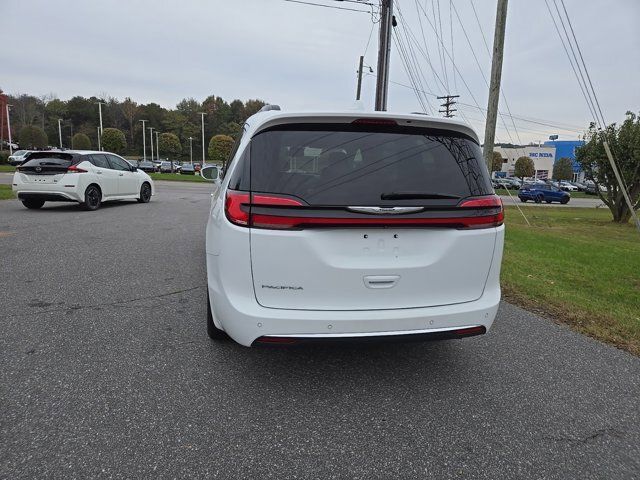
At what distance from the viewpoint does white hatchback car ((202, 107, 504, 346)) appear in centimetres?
249

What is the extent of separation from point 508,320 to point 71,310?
164 inches

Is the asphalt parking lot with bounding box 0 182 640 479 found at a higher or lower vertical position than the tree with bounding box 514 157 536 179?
lower

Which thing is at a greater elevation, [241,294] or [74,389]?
[241,294]

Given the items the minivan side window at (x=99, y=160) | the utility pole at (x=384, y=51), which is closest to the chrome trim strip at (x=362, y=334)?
the minivan side window at (x=99, y=160)

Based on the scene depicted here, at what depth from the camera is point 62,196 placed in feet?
35.5

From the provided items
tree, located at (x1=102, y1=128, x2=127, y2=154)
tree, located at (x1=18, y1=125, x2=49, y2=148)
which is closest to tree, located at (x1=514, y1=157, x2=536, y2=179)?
tree, located at (x1=102, y1=128, x2=127, y2=154)

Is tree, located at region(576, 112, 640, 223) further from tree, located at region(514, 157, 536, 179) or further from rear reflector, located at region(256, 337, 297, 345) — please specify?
tree, located at region(514, 157, 536, 179)

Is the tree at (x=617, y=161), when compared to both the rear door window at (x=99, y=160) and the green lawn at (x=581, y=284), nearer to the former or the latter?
the green lawn at (x=581, y=284)

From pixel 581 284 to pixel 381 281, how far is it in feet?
15.3

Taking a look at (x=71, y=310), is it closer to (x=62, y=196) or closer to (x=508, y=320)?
(x=508, y=320)

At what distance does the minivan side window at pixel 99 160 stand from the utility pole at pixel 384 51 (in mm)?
9446

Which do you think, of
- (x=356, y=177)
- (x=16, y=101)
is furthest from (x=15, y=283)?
(x=16, y=101)

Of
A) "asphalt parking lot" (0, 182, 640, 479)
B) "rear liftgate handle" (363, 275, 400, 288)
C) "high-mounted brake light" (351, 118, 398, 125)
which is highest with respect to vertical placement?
"high-mounted brake light" (351, 118, 398, 125)

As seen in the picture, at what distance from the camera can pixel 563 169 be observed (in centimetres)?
7562
